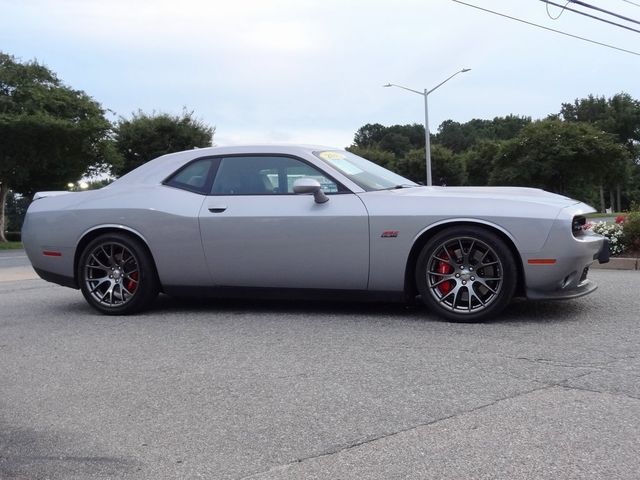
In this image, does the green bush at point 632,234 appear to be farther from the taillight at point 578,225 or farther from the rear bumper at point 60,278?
the rear bumper at point 60,278

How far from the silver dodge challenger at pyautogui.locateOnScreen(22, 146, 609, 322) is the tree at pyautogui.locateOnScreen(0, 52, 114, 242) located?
919 inches

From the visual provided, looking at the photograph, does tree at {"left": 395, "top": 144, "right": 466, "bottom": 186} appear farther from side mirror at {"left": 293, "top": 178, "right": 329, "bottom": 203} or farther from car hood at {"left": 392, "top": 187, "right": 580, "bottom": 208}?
side mirror at {"left": 293, "top": 178, "right": 329, "bottom": 203}

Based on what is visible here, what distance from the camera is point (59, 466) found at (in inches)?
108

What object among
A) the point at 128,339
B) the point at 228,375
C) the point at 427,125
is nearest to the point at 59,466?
the point at 228,375

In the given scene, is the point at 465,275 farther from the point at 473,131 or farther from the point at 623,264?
the point at 473,131

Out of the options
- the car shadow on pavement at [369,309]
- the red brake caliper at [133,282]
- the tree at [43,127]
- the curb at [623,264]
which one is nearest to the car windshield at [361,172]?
the car shadow on pavement at [369,309]

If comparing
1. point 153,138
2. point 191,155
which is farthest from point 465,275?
point 153,138

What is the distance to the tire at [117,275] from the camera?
225 inches

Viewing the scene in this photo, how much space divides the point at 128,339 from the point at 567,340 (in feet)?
10.3

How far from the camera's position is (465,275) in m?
4.95

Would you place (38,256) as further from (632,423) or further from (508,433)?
(632,423)

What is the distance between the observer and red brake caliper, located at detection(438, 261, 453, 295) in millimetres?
4992

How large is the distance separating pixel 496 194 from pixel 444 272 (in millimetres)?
776

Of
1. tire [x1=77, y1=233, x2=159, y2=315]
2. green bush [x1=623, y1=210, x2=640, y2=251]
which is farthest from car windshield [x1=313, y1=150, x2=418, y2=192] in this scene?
green bush [x1=623, y1=210, x2=640, y2=251]
